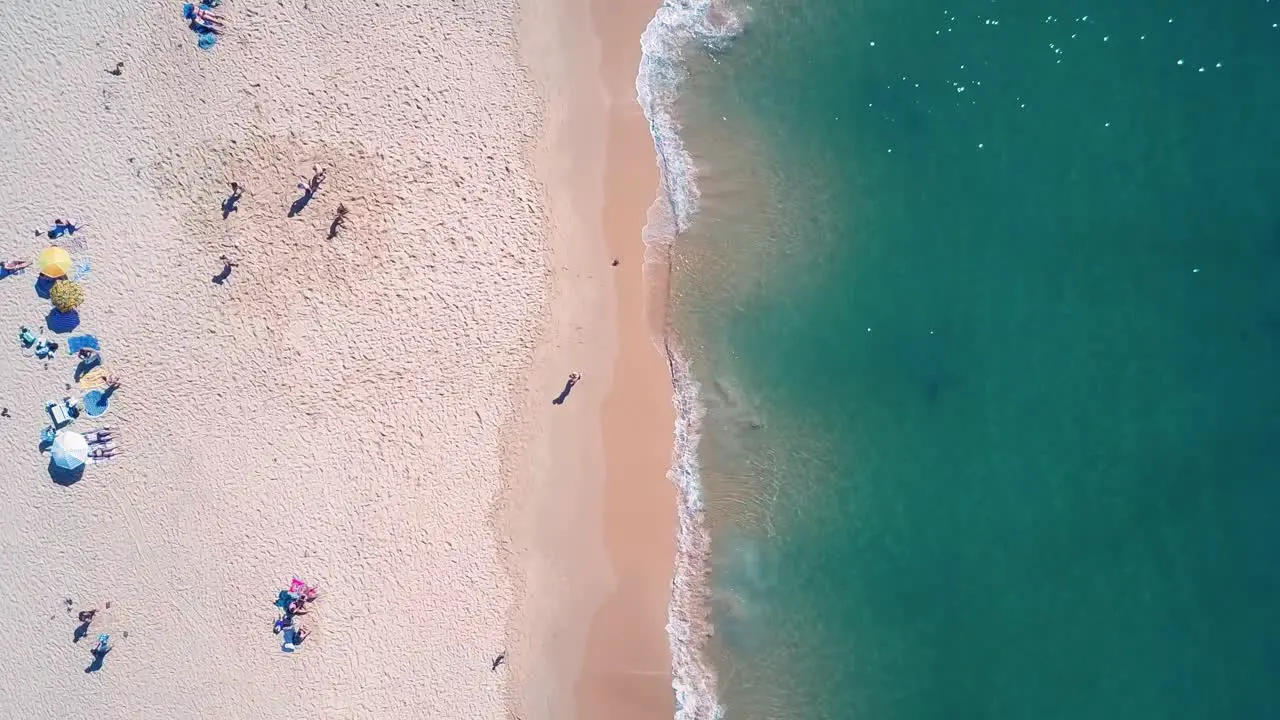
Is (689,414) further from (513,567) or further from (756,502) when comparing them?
(513,567)

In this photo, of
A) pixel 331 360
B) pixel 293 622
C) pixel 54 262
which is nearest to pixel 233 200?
pixel 54 262

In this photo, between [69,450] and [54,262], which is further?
[69,450]

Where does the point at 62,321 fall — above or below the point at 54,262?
below

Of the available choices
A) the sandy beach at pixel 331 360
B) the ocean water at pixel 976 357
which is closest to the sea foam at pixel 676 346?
the ocean water at pixel 976 357

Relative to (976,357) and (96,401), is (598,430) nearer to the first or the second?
(976,357)

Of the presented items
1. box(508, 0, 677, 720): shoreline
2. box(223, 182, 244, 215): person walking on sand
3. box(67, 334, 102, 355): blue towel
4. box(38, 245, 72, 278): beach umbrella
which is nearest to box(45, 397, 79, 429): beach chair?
box(67, 334, 102, 355): blue towel

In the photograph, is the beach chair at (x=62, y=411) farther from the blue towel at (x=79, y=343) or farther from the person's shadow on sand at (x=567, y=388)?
the person's shadow on sand at (x=567, y=388)
